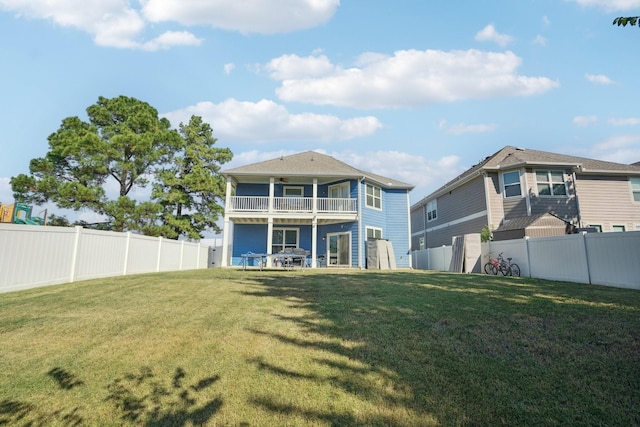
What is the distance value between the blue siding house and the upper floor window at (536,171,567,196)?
7.18 m

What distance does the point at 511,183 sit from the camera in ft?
53.8

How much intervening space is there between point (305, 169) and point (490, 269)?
441 inches

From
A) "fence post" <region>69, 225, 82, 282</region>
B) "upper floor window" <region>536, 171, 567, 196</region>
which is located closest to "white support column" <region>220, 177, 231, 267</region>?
"fence post" <region>69, 225, 82, 282</region>

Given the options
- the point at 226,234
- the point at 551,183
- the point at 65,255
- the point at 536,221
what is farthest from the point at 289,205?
the point at 551,183

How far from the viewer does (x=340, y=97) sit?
1814 centimetres

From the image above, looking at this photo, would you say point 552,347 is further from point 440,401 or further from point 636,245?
point 636,245

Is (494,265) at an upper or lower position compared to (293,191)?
lower

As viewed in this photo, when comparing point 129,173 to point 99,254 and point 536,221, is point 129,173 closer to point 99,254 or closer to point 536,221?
point 99,254

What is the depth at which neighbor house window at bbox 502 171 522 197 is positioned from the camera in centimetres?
1621

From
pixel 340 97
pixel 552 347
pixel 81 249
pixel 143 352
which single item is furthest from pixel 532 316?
pixel 340 97

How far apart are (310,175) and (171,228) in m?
9.56

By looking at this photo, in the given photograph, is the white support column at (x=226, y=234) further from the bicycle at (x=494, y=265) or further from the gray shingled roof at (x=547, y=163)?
the gray shingled roof at (x=547, y=163)

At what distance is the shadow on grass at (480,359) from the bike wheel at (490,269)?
24.4 ft

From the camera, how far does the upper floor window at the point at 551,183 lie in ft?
52.7
